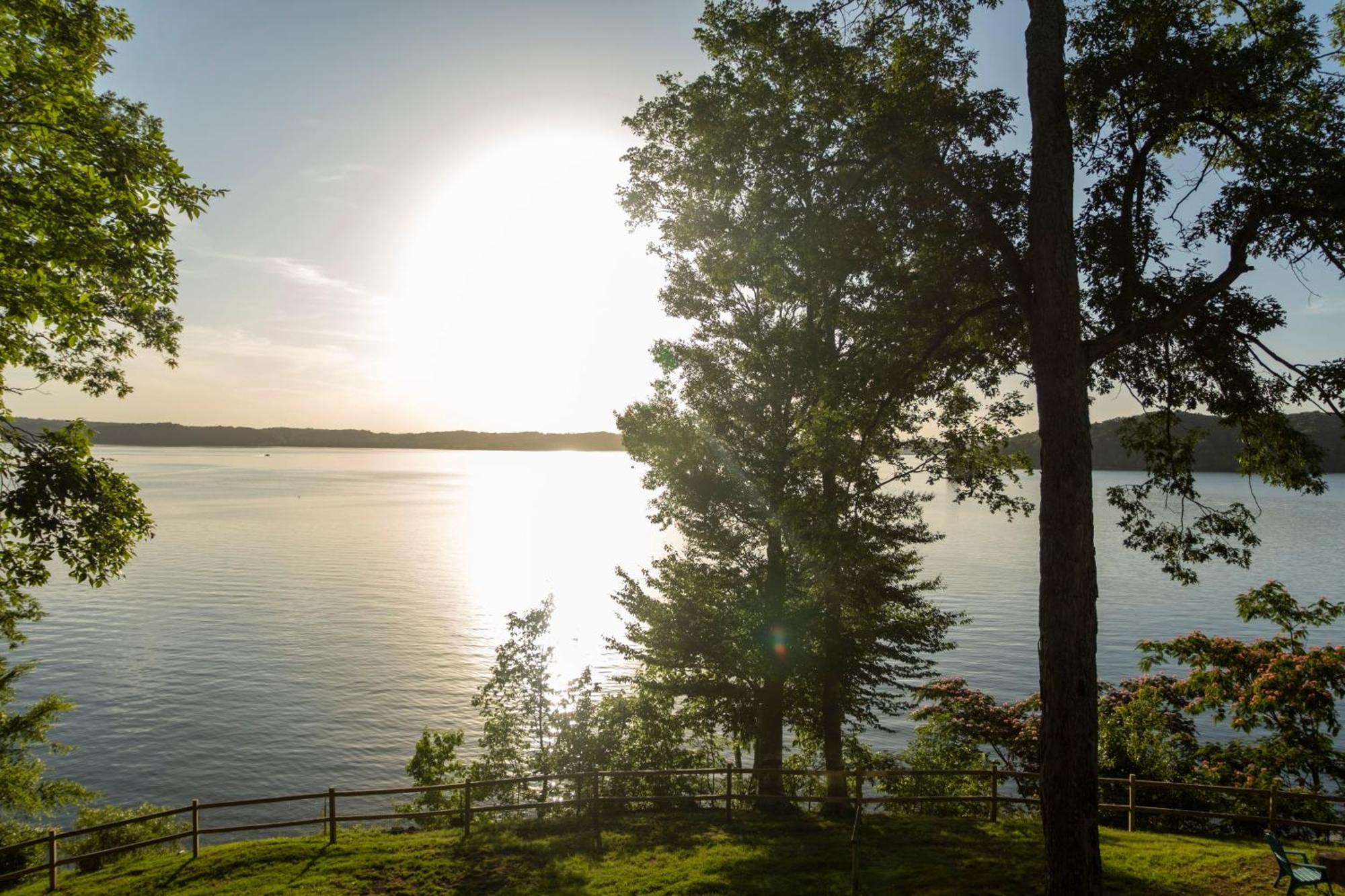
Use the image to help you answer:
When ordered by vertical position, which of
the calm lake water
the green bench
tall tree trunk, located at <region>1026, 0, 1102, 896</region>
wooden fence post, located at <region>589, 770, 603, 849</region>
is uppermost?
tall tree trunk, located at <region>1026, 0, 1102, 896</region>

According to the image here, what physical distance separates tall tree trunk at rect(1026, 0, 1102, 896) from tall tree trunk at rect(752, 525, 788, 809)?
1175cm

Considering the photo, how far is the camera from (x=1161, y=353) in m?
12.7

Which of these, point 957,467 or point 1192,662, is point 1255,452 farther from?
point 1192,662

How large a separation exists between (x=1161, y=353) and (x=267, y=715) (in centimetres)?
4503

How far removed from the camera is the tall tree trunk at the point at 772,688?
828 inches

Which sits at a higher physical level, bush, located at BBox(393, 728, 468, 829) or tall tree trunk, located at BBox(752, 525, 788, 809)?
tall tree trunk, located at BBox(752, 525, 788, 809)

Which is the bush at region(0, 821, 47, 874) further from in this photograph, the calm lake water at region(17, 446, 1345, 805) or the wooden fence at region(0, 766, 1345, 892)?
the calm lake water at region(17, 446, 1345, 805)

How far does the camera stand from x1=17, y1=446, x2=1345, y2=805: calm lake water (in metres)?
37.2

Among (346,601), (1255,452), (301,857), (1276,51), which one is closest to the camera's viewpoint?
(1276,51)

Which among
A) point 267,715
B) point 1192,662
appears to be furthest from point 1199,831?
point 267,715

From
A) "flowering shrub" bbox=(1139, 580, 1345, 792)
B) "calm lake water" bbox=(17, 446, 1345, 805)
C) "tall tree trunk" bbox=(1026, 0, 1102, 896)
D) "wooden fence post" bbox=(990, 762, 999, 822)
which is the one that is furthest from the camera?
"calm lake water" bbox=(17, 446, 1345, 805)

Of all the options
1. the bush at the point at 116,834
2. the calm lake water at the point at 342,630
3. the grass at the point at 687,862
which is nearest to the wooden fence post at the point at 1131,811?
the grass at the point at 687,862

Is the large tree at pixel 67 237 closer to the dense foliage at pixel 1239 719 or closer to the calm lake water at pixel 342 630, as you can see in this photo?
the dense foliage at pixel 1239 719

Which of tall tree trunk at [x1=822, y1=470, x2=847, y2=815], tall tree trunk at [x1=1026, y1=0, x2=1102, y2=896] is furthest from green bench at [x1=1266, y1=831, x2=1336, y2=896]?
tall tree trunk at [x1=822, y1=470, x2=847, y2=815]
